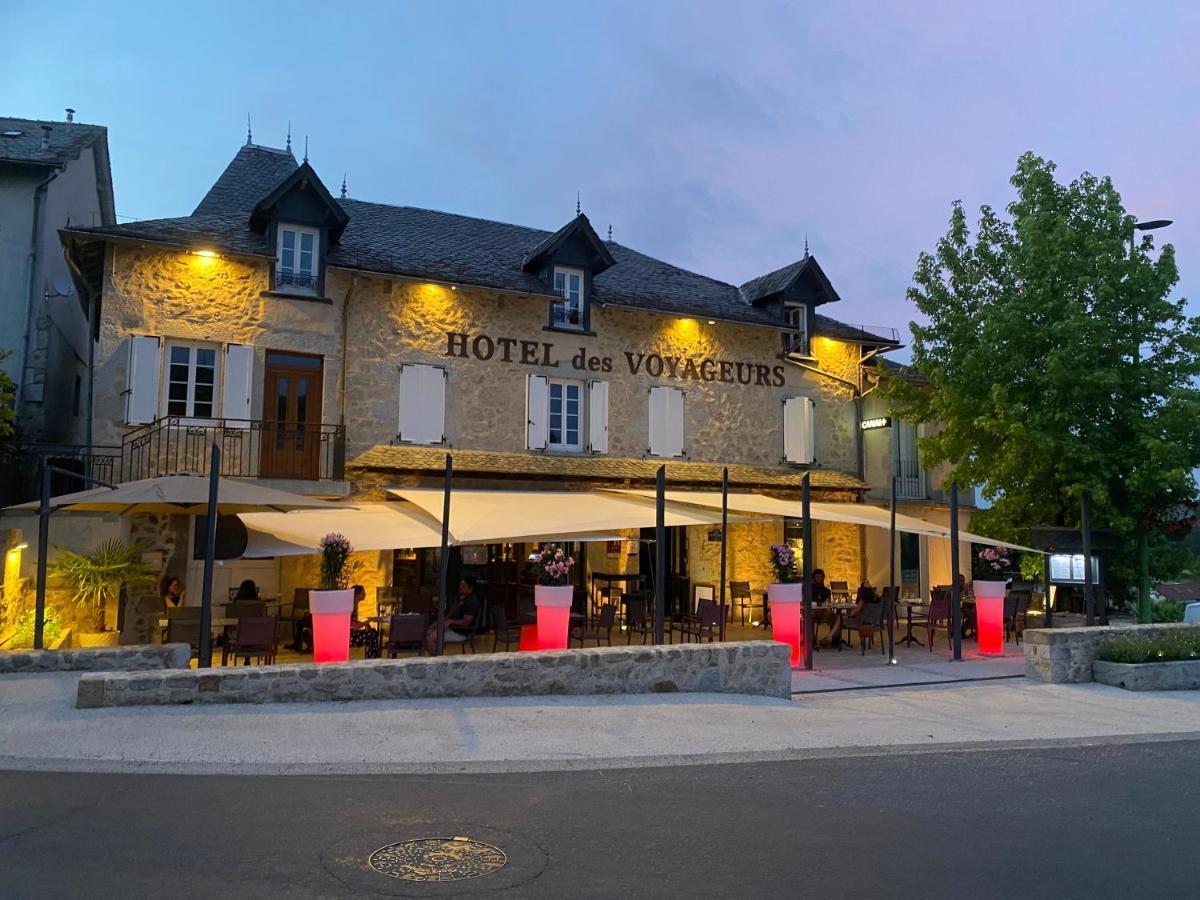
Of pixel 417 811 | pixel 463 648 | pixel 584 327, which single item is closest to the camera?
pixel 417 811

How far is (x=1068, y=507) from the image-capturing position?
1445 centimetres

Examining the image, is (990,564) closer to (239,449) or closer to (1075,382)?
(1075,382)

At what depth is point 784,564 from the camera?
10750 millimetres

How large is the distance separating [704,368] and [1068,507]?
663 centimetres

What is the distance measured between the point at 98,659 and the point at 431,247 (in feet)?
31.0

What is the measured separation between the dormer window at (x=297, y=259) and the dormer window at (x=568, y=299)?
4.10m

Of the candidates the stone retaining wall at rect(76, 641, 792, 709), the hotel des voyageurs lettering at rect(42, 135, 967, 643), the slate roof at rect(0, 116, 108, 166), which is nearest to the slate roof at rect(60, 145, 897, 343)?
the hotel des voyageurs lettering at rect(42, 135, 967, 643)

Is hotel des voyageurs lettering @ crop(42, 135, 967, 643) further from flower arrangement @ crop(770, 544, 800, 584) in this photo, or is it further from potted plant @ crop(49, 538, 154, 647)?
flower arrangement @ crop(770, 544, 800, 584)

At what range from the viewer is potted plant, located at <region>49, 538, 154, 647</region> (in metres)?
11.4

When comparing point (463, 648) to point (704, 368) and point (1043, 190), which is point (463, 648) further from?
point (1043, 190)

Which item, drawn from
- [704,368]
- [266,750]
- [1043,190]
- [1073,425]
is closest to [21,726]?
[266,750]

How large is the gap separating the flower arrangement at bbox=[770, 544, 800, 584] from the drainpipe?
1200 centimetres

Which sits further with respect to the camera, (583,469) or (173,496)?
(583,469)

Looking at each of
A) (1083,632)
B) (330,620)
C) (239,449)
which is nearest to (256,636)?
(330,620)
